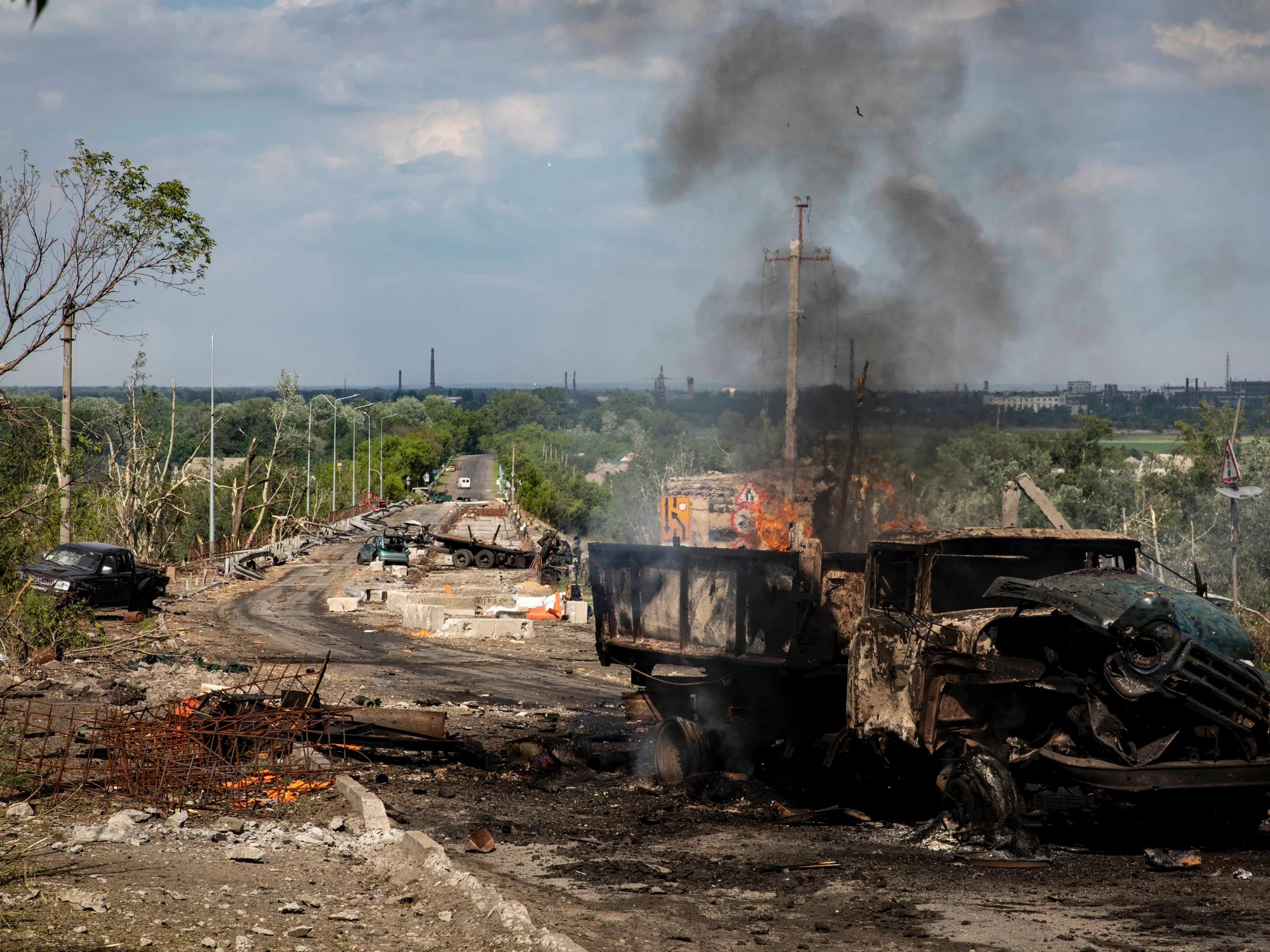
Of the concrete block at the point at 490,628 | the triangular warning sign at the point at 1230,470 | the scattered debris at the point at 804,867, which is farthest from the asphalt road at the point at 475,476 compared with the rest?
the scattered debris at the point at 804,867

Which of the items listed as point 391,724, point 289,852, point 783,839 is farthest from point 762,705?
point 289,852

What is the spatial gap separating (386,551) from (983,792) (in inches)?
1512

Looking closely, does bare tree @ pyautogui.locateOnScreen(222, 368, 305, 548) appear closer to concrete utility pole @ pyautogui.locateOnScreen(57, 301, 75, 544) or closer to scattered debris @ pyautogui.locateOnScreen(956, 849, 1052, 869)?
concrete utility pole @ pyautogui.locateOnScreen(57, 301, 75, 544)

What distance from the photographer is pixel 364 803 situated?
9.48 metres

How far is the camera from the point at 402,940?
21.6ft

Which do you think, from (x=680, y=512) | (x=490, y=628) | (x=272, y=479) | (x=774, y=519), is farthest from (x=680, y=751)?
(x=272, y=479)

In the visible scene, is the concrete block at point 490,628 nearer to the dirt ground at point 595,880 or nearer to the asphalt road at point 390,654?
the asphalt road at point 390,654

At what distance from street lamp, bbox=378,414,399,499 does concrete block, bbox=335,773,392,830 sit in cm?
7299

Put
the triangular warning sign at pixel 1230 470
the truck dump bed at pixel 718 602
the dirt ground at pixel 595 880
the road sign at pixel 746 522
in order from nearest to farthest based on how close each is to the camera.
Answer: the dirt ground at pixel 595 880 → the truck dump bed at pixel 718 602 → the triangular warning sign at pixel 1230 470 → the road sign at pixel 746 522

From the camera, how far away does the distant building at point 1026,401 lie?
76.1ft

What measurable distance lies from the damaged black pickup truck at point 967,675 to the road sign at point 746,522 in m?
6.50

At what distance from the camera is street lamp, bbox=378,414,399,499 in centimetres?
9050

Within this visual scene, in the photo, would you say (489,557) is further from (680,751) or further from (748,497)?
(680,751)

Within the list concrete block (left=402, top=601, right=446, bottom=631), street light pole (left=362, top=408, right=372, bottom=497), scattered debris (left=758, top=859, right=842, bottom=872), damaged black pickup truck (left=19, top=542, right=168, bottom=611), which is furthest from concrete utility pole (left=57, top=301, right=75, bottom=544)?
street light pole (left=362, top=408, right=372, bottom=497)
